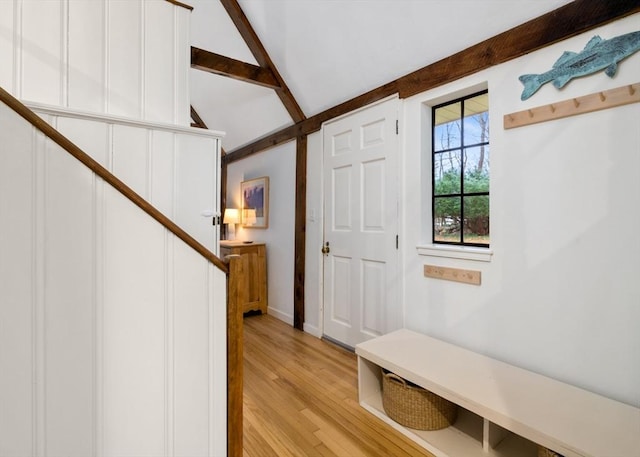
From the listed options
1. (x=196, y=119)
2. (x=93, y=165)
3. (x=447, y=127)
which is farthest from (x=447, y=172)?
(x=196, y=119)

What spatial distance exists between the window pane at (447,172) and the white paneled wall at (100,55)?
1.75 meters

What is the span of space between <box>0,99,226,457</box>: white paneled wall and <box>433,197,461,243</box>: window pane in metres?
1.71

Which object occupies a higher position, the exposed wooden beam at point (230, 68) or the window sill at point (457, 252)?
the exposed wooden beam at point (230, 68)

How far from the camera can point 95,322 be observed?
948 millimetres

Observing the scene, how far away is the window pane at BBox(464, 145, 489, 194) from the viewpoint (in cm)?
204

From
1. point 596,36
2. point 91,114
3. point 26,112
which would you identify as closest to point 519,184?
point 596,36

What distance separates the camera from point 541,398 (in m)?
1.41

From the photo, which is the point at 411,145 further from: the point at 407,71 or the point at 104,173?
the point at 104,173

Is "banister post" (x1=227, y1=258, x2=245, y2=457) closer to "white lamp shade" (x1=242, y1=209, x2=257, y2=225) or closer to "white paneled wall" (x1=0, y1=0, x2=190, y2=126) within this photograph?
"white paneled wall" (x1=0, y1=0, x2=190, y2=126)

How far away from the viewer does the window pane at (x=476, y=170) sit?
80.4 inches

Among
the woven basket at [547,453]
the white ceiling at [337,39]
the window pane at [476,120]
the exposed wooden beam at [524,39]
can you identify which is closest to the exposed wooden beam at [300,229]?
the white ceiling at [337,39]

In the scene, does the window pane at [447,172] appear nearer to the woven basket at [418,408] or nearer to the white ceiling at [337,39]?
the white ceiling at [337,39]

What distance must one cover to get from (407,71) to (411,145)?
0.53 metres

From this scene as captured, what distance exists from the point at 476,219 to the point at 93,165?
81.5 inches
